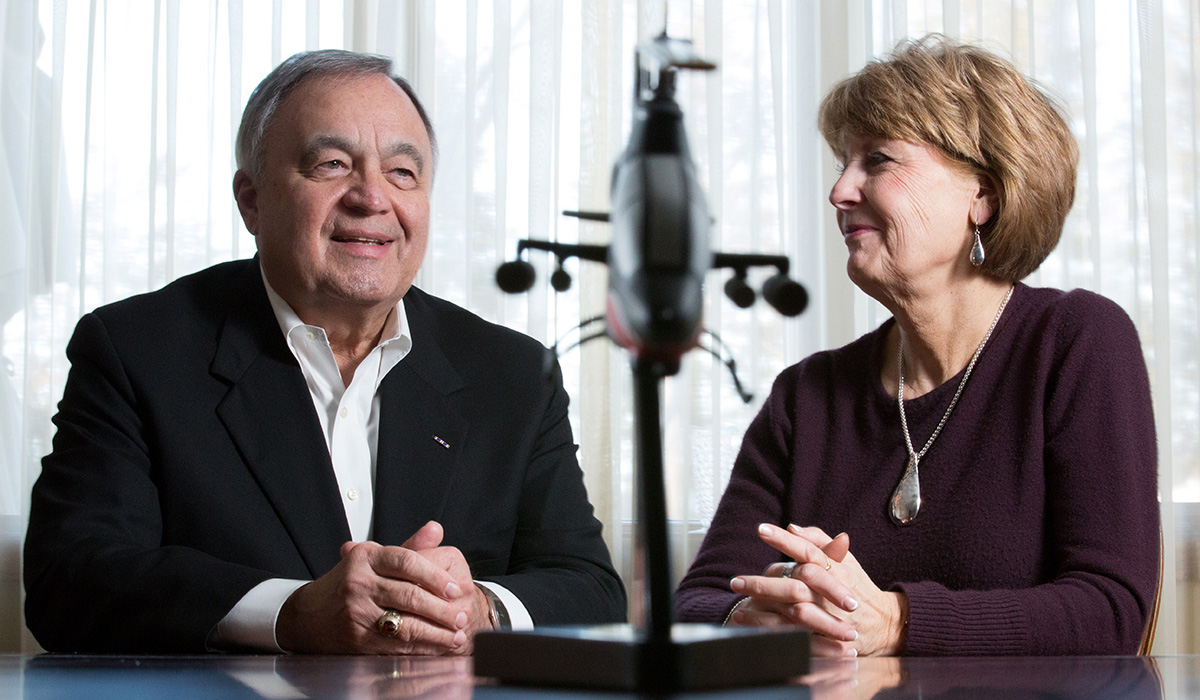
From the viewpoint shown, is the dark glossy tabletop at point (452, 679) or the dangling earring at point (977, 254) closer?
the dark glossy tabletop at point (452, 679)

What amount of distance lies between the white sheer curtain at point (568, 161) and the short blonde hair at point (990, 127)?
0.94 meters

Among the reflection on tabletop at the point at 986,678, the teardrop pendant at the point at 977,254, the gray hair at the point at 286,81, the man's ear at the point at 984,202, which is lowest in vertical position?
the reflection on tabletop at the point at 986,678

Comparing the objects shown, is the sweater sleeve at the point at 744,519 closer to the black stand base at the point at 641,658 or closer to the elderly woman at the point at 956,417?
the elderly woman at the point at 956,417

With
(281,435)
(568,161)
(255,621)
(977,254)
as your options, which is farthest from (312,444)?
(568,161)

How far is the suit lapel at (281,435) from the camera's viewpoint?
1374 millimetres

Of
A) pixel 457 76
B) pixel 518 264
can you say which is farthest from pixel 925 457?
pixel 457 76

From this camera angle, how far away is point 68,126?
2531 millimetres

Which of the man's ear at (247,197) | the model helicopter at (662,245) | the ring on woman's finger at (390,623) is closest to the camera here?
the model helicopter at (662,245)

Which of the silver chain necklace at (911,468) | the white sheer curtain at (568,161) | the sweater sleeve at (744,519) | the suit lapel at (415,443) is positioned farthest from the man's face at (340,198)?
the white sheer curtain at (568,161)

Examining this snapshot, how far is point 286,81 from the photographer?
1561mm

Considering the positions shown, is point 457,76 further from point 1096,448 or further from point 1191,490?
point 1191,490

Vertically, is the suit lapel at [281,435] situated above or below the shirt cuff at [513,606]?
above

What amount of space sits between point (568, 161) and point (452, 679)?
80.7 inches

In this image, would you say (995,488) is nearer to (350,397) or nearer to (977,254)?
(977,254)
